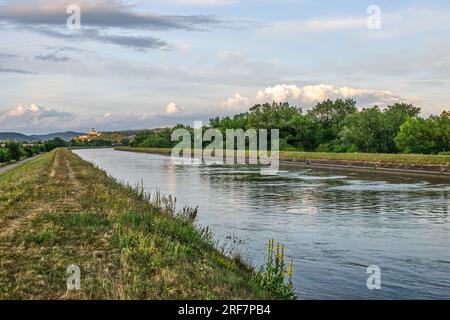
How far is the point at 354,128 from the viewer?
92.3m

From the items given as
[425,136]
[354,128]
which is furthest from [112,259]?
[354,128]

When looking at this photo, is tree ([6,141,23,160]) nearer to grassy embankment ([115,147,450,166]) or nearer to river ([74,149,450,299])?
grassy embankment ([115,147,450,166])

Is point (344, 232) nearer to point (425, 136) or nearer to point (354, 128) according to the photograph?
point (425, 136)

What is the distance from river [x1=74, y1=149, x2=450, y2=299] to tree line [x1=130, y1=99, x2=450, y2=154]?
133 feet

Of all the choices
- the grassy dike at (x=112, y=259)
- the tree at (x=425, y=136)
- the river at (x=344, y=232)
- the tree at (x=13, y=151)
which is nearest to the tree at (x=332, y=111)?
the tree at (x=425, y=136)

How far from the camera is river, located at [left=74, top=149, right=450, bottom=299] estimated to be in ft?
41.9

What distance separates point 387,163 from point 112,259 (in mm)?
58439

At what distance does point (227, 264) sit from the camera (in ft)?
42.4

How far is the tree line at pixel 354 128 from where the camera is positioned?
75562mm

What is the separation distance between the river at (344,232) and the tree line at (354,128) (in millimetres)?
40572
